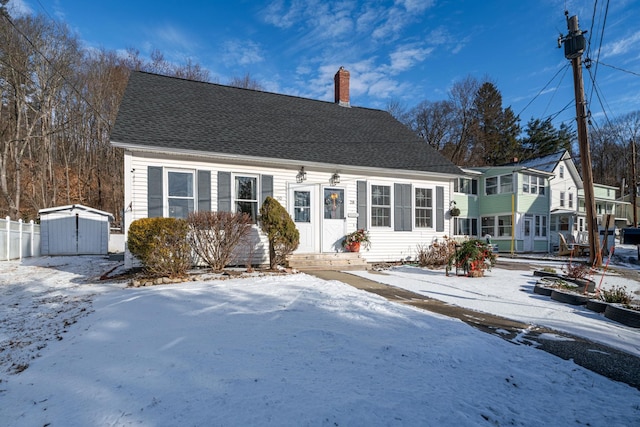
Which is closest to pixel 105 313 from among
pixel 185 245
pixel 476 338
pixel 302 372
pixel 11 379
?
pixel 11 379

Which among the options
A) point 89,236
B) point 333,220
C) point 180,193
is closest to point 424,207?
point 333,220

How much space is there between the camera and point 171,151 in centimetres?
834

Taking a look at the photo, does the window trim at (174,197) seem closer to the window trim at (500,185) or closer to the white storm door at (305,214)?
the white storm door at (305,214)

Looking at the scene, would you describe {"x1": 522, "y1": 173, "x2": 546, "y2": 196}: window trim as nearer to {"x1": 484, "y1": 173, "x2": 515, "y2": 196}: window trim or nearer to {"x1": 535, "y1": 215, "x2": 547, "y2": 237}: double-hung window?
{"x1": 484, "y1": 173, "x2": 515, "y2": 196}: window trim

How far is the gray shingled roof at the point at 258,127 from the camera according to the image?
9000 millimetres

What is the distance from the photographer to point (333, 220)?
10.3m

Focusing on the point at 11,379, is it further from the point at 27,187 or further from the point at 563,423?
the point at 27,187

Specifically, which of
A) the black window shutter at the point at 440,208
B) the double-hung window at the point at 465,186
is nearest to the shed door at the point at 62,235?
the black window shutter at the point at 440,208

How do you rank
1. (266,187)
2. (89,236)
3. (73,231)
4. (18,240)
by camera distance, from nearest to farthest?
(266,187), (18,240), (73,231), (89,236)

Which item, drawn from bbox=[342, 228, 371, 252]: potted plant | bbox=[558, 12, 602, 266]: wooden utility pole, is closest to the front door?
bbox=[558, 12, 602, 266]: wooden utility pole

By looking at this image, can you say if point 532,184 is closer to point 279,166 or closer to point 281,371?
point 279,166

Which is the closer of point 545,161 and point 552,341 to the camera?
point 552,341

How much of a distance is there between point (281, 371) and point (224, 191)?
23.4ft

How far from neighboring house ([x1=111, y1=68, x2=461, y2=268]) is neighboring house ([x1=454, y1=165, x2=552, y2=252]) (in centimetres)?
909
